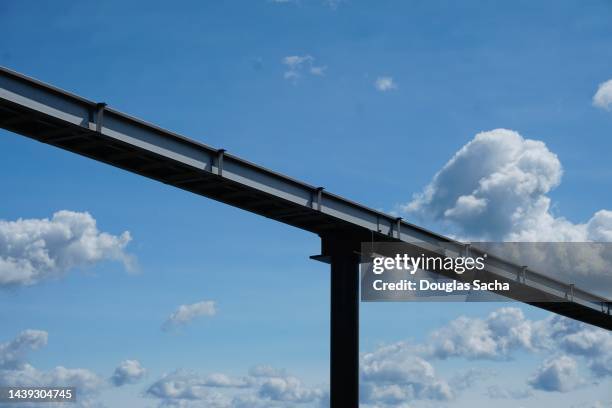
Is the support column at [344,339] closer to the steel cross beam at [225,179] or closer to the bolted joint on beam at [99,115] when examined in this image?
the steel cross beam at [225,179]

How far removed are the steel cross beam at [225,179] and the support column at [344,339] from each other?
0.04 m

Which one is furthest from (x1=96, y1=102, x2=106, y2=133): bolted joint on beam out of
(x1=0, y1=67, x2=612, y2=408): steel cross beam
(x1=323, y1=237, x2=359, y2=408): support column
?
(x1=323, y1=237, x2=359, y2=408): support column

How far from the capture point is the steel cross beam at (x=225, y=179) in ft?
84.6

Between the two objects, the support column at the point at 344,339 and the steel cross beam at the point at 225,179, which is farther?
the support column at the point at 344,339

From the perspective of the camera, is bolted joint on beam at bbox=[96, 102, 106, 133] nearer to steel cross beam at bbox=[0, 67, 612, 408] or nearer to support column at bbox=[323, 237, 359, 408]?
steel cross beam at bbox=[0, 67, 612, 408]

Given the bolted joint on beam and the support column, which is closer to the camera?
the bolted joint on beam

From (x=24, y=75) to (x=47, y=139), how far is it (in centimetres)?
330

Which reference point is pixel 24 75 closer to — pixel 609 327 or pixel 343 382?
pixel 343 382

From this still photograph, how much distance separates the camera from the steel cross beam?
25.8 m

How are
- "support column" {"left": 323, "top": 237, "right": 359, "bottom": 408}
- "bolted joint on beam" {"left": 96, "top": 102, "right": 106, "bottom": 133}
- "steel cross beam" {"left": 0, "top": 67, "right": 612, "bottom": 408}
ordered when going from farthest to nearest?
"support column" {"left": 323, "top": 237, "right": 359, "bottom": 408} < "bolted joint on beam" {"left": 96, "top": 102, "right": 106, "bottom": 133} < "steel cross beam" {"left": 0, "top": 67, "right": 612, "bottom": 408}

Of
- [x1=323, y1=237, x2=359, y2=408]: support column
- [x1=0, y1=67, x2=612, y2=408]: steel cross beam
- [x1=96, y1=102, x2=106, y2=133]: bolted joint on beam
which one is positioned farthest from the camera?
[x1=323, y1=237, x2=359, y2=408]: support column

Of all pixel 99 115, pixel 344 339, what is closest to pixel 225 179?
Result: pixel 99 115

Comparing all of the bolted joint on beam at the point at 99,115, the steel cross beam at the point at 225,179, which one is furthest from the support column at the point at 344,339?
the bolted joint on beam at the point at 99,115

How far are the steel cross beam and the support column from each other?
0.04 meters
